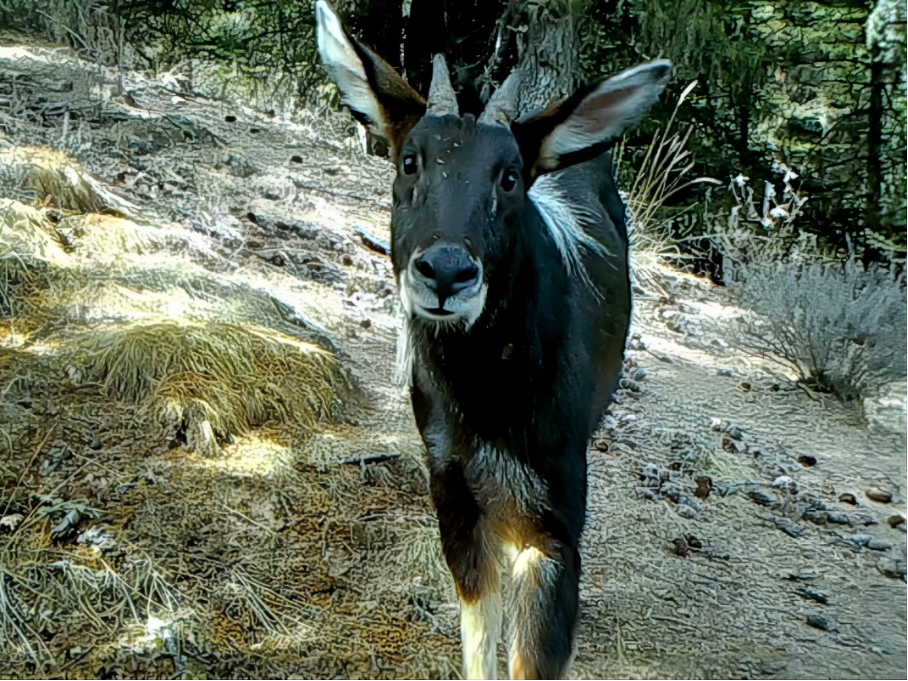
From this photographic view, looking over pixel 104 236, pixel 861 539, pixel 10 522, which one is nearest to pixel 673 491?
pixel 861 539

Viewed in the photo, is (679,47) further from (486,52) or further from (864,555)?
(864,555)

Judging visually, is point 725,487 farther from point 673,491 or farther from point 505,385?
point 505,385

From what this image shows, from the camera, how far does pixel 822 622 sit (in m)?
2.54

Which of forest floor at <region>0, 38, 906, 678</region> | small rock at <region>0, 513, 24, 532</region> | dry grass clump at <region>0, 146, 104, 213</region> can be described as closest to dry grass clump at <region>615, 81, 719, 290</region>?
forest floor at <region>0, 38, 906, 678</region>

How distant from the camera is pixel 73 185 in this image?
13.4 feet

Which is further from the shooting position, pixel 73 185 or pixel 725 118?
pixel 73 185

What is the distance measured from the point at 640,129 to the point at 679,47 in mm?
472

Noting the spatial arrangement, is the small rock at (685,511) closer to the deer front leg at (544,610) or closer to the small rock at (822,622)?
the small rock at (822,622)

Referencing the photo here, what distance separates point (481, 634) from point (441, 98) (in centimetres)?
145

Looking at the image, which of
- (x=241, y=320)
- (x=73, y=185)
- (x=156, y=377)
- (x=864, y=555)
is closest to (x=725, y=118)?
(x=864, y=555)

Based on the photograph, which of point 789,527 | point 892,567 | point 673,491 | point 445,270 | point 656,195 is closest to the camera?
point 445,270

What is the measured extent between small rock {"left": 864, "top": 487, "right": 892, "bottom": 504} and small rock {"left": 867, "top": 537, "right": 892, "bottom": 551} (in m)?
0.12

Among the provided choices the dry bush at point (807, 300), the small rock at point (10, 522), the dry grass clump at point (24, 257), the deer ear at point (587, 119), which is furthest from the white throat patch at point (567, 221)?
the dry grass clump at point (24, 257)

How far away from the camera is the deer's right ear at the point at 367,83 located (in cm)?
216
